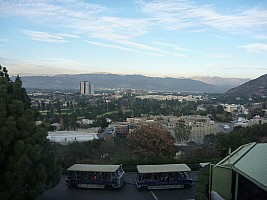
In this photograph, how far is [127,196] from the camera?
13.8m

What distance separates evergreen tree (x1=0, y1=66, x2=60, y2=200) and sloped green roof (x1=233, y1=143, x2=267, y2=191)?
5.62 meters

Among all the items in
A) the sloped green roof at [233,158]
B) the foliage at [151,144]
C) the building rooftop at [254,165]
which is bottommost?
the foliage at [151,144]

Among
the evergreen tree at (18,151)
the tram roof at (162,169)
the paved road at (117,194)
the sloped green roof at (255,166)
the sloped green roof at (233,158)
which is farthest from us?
the tram roof at (162,169)

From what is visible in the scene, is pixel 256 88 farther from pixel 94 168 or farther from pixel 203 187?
pixel 203 187

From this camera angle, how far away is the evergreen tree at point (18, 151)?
32.1 ft

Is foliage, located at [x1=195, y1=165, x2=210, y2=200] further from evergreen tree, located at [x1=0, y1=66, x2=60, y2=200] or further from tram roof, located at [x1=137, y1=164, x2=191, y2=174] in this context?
evergreen tree, located at [x1=0, y1=66, x2=60, y2=200]

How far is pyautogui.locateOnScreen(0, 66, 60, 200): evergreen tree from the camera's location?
978 cm

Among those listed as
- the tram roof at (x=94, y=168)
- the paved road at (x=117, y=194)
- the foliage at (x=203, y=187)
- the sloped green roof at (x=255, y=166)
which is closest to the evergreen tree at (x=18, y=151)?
the paved road at (x=117, y=194)

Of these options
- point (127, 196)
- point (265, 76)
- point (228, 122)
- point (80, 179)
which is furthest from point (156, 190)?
point (265, 76)

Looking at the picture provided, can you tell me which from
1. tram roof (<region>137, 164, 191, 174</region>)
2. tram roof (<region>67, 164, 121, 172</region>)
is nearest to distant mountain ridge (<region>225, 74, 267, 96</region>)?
tram roof (<region>137, 164, 191, 174</region>)

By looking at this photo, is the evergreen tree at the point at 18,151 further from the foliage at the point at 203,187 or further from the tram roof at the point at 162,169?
the foliage at the point at 203,187

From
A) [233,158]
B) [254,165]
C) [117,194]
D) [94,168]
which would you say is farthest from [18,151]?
[233,158]

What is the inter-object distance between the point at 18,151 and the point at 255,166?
636 centimetres

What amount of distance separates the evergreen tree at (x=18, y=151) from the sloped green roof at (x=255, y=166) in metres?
5.62
